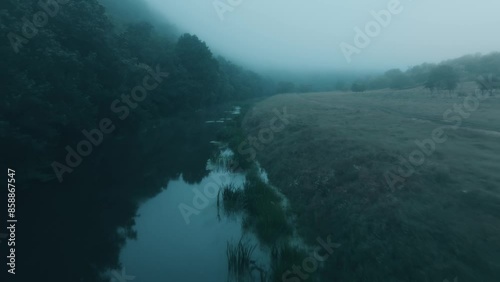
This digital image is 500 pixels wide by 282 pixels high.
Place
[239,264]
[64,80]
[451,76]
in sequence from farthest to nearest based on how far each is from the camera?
[451,76] → [64,80] → [239,264]

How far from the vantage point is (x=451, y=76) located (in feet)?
261

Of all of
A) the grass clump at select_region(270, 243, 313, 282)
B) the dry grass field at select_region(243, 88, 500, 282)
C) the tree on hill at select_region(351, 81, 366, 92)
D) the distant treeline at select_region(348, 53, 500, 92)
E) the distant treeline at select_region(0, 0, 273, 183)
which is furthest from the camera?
the tree on hill at select_region(351, 81, 366, 92)

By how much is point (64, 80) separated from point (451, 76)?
76.1 meters

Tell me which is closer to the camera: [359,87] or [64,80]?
[64,80]

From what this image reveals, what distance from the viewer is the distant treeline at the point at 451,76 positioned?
7900cm

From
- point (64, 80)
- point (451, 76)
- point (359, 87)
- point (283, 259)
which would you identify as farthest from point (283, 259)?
point (359, 87)

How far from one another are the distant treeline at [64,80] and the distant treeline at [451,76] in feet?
187

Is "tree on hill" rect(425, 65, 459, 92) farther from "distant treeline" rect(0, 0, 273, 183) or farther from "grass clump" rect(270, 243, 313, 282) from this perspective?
"grass clump" rect(270, 243, 313, 282)

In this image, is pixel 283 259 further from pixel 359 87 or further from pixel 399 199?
pixel 359 87

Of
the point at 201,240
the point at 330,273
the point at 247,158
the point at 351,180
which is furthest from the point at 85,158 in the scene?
the point at 330,273

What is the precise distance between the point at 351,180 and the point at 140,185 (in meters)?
16.0

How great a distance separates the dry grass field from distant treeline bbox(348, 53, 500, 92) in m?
50.2

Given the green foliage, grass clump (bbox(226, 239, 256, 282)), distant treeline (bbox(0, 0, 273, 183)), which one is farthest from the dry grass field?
distant treeline (bbox(0, 0, 273, 183))

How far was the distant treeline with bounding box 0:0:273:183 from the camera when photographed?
2484 cm
